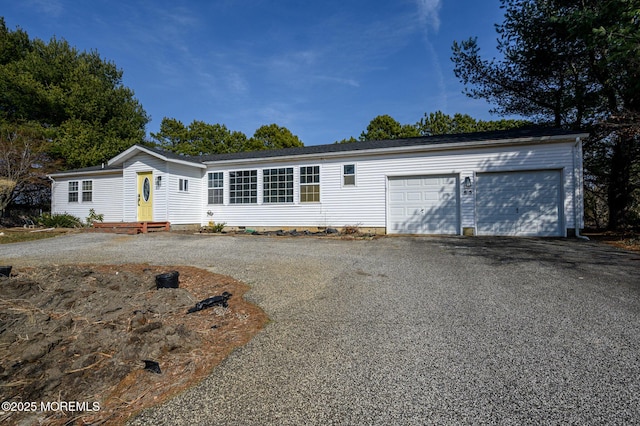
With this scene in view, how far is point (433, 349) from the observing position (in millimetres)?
2789

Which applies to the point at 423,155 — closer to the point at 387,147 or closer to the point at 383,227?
the point at 387,147

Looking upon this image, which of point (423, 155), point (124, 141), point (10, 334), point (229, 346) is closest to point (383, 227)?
point (423, 155)

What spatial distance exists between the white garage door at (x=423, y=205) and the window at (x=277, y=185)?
4255mm

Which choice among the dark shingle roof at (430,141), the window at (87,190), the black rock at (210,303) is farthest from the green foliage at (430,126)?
the black rock at (210,303)

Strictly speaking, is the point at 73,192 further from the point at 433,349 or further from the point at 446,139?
the point at 433,349

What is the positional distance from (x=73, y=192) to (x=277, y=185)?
37.0ft

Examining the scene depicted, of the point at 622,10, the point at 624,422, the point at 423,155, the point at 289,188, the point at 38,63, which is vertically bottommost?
the point at 624,422

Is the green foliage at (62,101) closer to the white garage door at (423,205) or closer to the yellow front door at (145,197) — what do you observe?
the yellow front door at (145,197)

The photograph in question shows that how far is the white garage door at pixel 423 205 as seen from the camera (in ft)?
37.4

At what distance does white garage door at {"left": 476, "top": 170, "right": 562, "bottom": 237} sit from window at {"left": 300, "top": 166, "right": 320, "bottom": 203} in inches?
236

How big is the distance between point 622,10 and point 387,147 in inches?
276

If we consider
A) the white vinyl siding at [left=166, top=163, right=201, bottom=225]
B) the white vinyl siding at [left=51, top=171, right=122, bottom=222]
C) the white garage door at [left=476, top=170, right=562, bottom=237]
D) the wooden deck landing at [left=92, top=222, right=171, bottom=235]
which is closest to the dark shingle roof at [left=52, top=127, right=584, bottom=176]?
the white vinyl siding at [left=166, top=163, right=201, bottom=225]

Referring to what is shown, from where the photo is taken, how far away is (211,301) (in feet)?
12.9

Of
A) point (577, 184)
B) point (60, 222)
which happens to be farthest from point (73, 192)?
point (577, 184)
